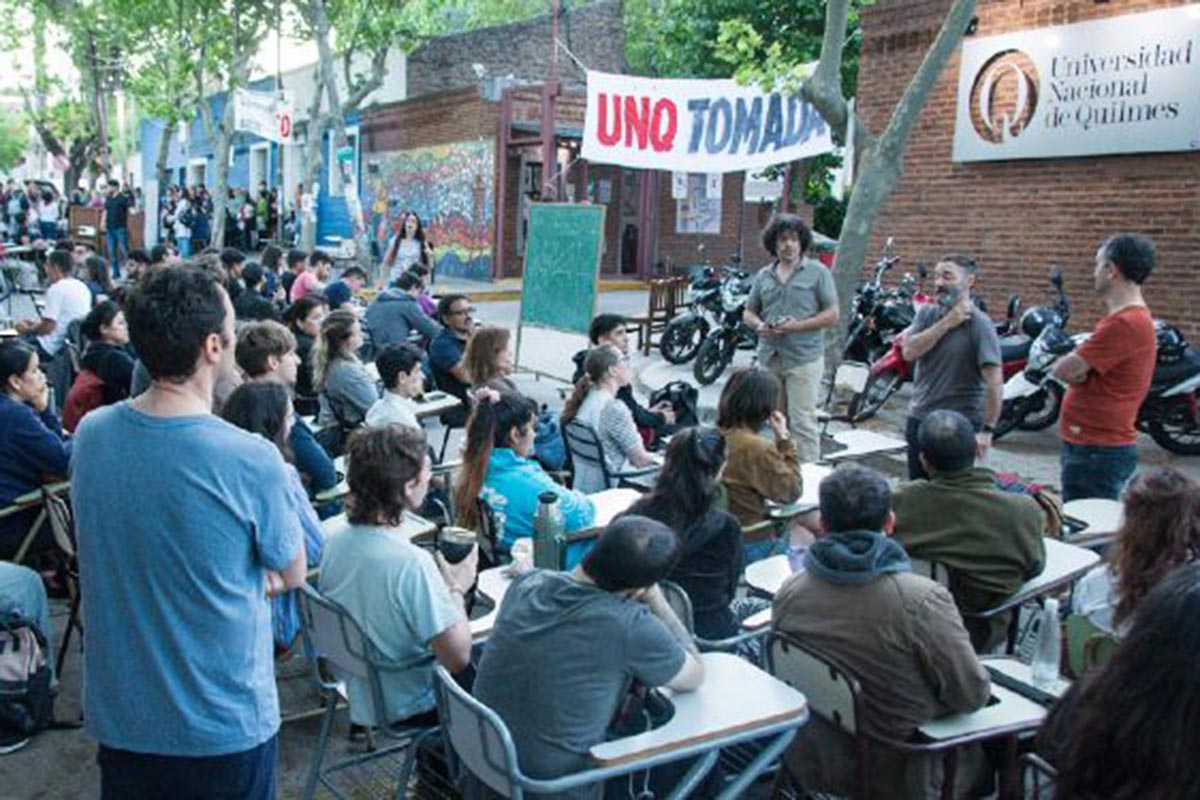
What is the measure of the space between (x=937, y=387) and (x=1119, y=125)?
5.78 m

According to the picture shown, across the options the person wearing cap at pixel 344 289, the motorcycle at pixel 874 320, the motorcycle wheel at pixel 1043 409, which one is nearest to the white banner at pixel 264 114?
the person wearing cap at pixel 344 289

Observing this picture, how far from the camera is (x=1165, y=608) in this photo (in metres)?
1.32

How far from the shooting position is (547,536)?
12.3 feet

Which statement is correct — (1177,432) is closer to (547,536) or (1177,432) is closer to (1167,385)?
(1167,385)

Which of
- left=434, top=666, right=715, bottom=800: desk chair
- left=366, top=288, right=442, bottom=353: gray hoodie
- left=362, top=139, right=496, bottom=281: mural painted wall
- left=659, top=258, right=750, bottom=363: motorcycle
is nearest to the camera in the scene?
left=434, top=666, right=715, bottom=800: desk chair

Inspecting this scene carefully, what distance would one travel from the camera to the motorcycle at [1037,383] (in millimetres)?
8453

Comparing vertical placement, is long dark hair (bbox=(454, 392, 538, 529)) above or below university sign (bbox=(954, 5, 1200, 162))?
below

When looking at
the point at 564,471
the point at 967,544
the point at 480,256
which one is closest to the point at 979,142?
the point at 564,471

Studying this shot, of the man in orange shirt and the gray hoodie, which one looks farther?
the gray hoodie

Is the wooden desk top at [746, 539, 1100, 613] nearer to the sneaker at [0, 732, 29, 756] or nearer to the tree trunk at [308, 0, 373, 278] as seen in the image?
the sneaker at [0, 732, 29, 756]

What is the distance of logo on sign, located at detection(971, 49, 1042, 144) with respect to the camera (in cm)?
1052

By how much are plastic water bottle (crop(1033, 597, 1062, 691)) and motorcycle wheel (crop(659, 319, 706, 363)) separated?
9062 mm

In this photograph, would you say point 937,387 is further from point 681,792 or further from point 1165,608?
point 1165,608

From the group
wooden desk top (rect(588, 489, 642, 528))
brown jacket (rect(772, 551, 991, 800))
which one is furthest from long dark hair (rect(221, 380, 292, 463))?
brown jacket (rect(772, 551, 991, 800))
